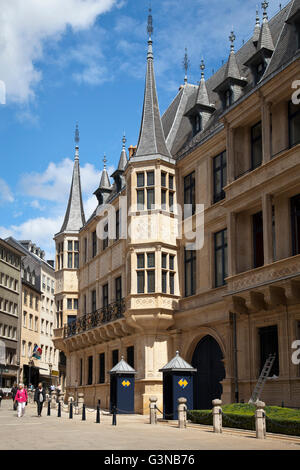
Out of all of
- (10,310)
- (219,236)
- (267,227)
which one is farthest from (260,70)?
(10,310)

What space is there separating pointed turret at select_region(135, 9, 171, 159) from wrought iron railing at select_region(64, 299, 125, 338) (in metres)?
8.56

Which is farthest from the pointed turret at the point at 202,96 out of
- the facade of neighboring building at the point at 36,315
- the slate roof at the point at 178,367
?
the facade of neighboring building at the point at 36,315

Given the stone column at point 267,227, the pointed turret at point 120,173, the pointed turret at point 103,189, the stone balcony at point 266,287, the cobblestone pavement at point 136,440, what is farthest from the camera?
the pointed turret at point 103,189

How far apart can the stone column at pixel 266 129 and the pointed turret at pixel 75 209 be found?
26394mm

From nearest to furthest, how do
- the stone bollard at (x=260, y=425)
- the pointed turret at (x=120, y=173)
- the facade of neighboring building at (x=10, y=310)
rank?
the stone bollard at (x=260, y=425)
the pointed turret at (x=120, y=173)
the facade of neighboring building at (x=10, y=310)

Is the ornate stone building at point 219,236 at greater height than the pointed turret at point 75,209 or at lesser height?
lesser

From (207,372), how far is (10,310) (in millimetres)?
41005

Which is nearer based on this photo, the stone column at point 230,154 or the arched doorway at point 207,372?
the stone column at point 230,154

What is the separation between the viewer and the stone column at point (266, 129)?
2347 cm

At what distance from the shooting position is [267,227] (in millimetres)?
22875

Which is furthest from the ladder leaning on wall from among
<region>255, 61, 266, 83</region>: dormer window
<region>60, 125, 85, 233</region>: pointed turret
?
<region>60, 125, 85, 233</region>: pointed turret

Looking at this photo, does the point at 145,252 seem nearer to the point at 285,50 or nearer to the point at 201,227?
the point at 201,227

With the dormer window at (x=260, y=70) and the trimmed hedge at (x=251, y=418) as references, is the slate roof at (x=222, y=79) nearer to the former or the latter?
the dormer window at (x=260, y=70)
